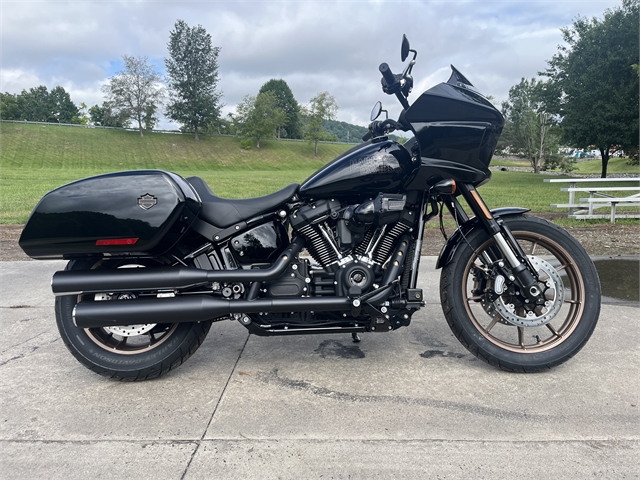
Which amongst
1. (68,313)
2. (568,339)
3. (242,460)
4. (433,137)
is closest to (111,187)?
(68,313)

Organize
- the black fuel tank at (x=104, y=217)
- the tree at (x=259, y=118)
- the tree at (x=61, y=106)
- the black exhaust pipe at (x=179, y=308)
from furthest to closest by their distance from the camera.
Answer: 1. the tree at (x=61, y=106)
2. the tree at (x=259, y=118)
3. the black exhaust pipe at (x=179, y=308)
4. the black fuel tank at (x=104, y=217)

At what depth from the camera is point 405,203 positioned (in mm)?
2764

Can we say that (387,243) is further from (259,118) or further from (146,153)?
(259,118)

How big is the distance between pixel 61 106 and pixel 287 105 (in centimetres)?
4279

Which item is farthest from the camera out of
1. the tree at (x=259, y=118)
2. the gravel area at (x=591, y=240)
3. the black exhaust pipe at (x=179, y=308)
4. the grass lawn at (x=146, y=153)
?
the tree at (x=259, y=118)

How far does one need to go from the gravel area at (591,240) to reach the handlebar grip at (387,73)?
12.5 feet

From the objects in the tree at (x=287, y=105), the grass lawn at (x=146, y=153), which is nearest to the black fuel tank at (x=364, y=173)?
the grass lawn at (x=146, y=153)

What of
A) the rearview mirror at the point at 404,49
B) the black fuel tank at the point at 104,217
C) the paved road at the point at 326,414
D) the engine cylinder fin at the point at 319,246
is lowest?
the paved road at the point at 326,414

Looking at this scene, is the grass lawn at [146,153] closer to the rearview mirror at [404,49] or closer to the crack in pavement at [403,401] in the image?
the rearview mirror at [404,49]

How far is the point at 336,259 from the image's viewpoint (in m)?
2.80

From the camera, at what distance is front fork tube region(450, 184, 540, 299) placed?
2795mm

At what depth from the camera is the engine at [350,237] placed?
8.90 feet

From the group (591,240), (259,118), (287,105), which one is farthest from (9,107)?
(591,240)

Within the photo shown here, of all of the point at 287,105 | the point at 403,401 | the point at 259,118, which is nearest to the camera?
the point at 403,401
